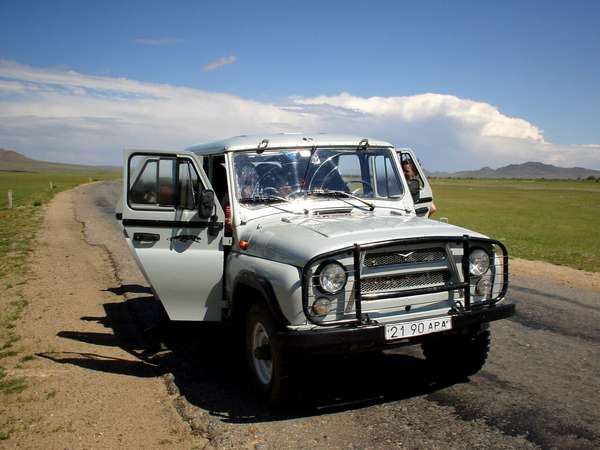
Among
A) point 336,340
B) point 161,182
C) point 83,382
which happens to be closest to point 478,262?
point 336,340

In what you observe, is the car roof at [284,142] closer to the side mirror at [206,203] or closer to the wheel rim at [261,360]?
the side mirror at [206,203]

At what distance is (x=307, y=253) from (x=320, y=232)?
0.40 m

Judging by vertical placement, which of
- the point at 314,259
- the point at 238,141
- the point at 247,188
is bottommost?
the point at 314,259

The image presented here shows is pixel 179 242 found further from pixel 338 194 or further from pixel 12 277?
pixel 12 277

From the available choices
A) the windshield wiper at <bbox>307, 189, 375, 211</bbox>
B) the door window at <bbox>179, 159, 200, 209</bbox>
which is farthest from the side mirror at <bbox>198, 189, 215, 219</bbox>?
the windshield wiper at <bbox>307, 189, 375, 211</bbox>

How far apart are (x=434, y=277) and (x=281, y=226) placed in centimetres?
140

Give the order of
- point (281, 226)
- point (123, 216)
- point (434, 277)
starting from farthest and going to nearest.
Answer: point (123, 216)
point (281, 226)
point (434, 277)

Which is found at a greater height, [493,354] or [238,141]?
[238,141]

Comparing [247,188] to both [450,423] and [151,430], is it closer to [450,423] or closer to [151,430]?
[151,430]

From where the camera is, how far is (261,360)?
4824 mm

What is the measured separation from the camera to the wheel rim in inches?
185

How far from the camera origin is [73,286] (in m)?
9.54

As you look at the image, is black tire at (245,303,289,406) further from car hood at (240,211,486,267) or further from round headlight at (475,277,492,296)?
round headlight at (475,277,492,296)


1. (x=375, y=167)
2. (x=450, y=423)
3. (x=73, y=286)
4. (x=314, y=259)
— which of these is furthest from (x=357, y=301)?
(x=73, y=286)
